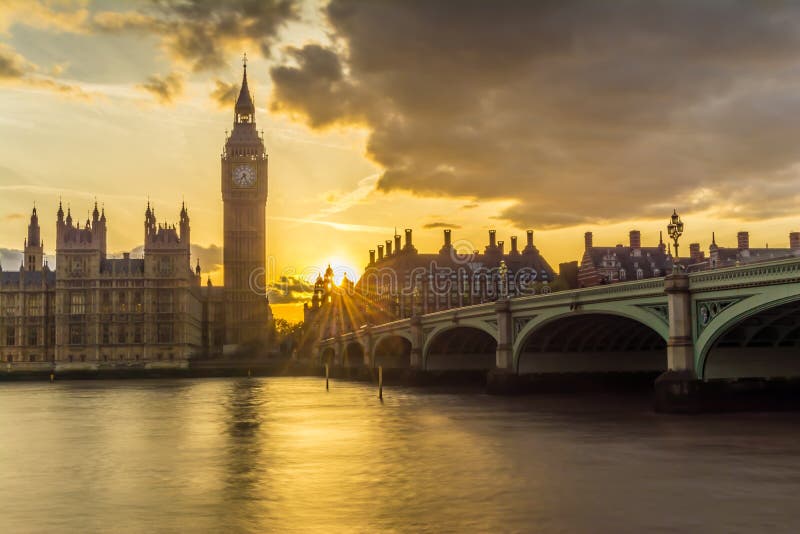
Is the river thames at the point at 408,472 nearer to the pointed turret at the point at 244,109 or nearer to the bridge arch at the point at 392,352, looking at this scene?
the bridge arch at the point at 392,352

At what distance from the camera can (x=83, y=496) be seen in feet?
77.8

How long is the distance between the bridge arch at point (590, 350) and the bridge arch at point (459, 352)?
16.3 metres

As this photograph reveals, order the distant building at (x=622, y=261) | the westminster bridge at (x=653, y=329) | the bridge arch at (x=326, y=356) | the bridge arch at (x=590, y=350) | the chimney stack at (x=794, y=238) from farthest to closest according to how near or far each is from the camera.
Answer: the bridge arch at (x=326, y=356), the distant building at (x=622, y=261), the chimney stack at (x=794, y=238), the bridge arch at (x=590, y=350), the westminster bridge at (x=653, y=329)

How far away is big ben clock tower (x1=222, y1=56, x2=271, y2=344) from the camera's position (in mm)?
165750

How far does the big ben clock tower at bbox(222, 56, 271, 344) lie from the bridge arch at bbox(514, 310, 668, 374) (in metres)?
109

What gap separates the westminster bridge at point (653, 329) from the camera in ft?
121

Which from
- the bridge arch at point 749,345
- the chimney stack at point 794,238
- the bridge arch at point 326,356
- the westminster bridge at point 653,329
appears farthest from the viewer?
the bridge arch at point 326,356

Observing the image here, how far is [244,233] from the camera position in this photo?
170 m

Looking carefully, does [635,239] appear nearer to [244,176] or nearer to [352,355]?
[352,355]

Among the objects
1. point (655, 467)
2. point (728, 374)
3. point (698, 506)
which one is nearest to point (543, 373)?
point (728, 374)

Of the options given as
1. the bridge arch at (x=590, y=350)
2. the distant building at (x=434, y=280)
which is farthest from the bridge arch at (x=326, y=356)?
the bridge arch at (x=590, y=350)

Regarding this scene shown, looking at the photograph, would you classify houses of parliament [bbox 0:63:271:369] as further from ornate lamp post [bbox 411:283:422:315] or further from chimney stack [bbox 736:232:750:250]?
chimney stack [bbox 736:232:750:250]

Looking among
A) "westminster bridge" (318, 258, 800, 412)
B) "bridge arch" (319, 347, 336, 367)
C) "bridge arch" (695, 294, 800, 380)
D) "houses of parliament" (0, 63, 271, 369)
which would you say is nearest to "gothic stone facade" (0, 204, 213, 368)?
"houses of parliament" (0, 63, 271, 369)

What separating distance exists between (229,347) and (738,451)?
13811 centimetres
